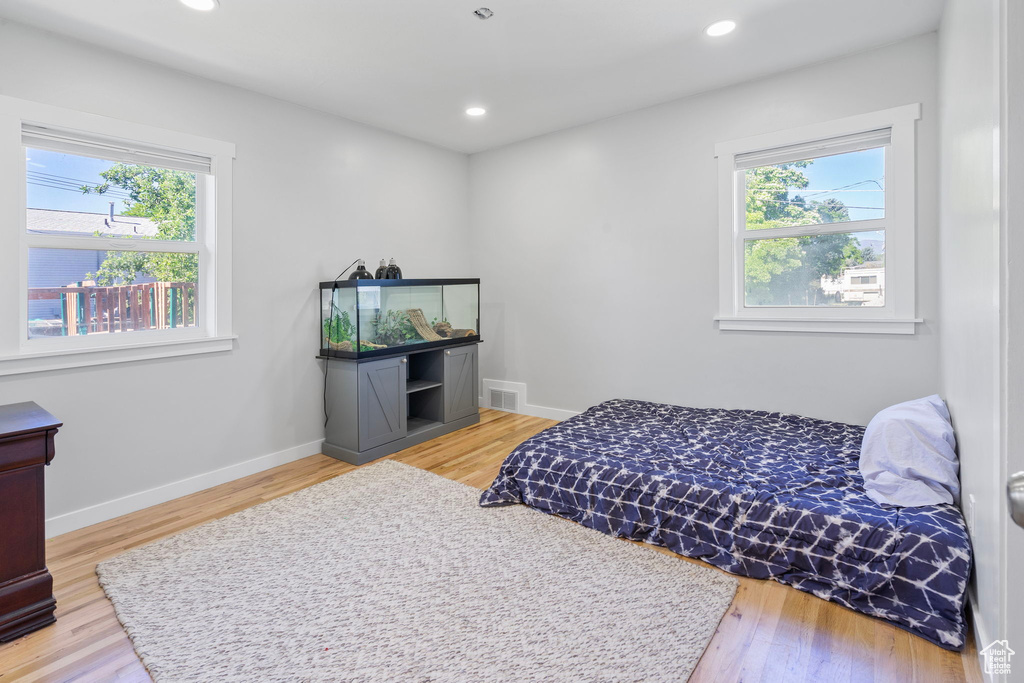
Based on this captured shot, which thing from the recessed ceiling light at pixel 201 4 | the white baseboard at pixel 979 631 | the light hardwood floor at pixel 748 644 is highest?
the recessed ceiling light at pixel 201 4

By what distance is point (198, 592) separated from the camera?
6.82ft

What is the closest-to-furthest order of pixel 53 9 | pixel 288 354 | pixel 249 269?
1. pixel 53 9
2. pixel 249 269
3. pixel 288 354

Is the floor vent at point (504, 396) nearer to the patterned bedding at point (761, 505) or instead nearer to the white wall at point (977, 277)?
the patterned bedding at point (761, 505)

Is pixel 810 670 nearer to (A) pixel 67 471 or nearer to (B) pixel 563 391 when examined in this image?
(B) pixel 563 391

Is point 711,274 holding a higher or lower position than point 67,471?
higher

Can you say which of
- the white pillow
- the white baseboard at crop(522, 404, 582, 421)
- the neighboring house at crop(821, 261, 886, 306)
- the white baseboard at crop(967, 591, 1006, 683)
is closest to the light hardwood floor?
the white baseboard at crop(967, 591, 1006, 683)

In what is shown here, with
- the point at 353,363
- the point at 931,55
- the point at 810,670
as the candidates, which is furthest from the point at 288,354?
the point at 931,55

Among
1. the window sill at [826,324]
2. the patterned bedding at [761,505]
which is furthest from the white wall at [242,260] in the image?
the window sill at [826,324]

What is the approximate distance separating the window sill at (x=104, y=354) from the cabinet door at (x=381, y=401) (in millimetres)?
901

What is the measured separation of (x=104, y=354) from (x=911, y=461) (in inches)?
156

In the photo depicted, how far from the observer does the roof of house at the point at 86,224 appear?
2.64m

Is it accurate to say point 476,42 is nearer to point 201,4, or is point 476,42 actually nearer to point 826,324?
point 201,4

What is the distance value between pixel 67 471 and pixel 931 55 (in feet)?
17.0

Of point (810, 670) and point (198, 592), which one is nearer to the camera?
point (810, 670)
